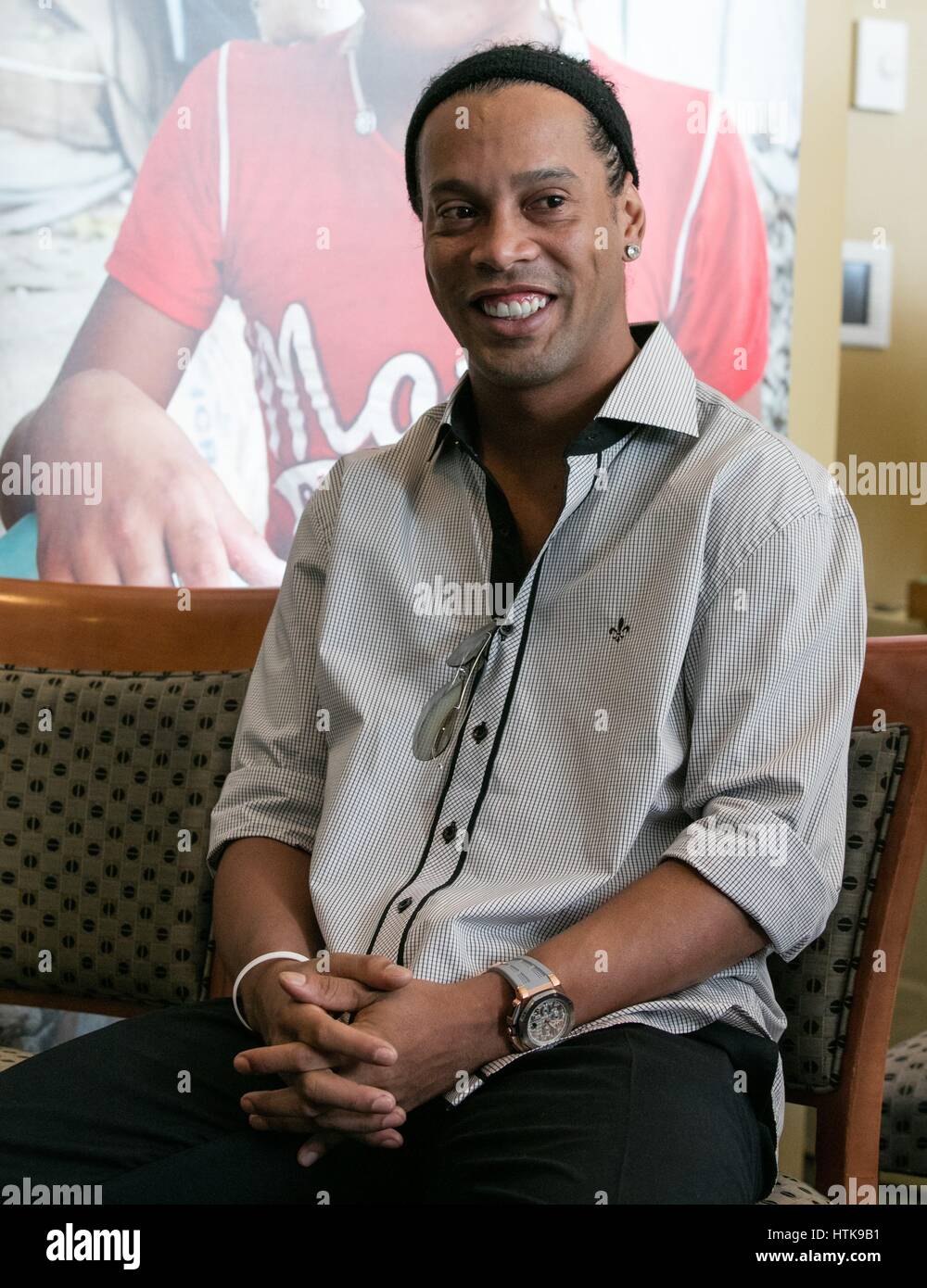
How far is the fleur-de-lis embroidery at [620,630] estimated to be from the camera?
3.82ft

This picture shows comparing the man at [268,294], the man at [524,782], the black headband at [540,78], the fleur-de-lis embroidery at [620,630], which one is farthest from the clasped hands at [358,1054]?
the man at [268,294]

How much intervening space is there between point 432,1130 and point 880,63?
237 cm

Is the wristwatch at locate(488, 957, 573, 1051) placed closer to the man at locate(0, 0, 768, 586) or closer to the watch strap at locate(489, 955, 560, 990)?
the watch strap at locate(489, 955, 560, 990)

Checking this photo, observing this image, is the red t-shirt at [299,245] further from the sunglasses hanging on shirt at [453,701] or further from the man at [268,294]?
the sunglasses hanging on shirt at [453,701]

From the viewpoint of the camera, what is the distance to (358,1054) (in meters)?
0.99

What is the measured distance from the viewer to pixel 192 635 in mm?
1602

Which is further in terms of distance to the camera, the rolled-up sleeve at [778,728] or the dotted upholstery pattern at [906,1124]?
the dotted upholstery pattern at [906,1124]

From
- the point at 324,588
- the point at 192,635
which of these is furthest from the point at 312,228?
the point at 324,588

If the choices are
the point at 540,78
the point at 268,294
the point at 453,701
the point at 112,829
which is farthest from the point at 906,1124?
the point at 268,294

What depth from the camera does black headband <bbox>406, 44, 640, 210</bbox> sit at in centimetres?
128

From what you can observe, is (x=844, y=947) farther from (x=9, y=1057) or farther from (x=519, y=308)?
(x=9, y=1057)

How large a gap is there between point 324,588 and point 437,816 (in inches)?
10.8

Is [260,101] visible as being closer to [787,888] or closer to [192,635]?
[192,635]

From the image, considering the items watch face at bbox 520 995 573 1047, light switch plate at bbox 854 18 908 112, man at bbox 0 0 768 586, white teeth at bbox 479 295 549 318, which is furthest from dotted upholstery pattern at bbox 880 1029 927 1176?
light switch plate at bbox 854 18 908 112
